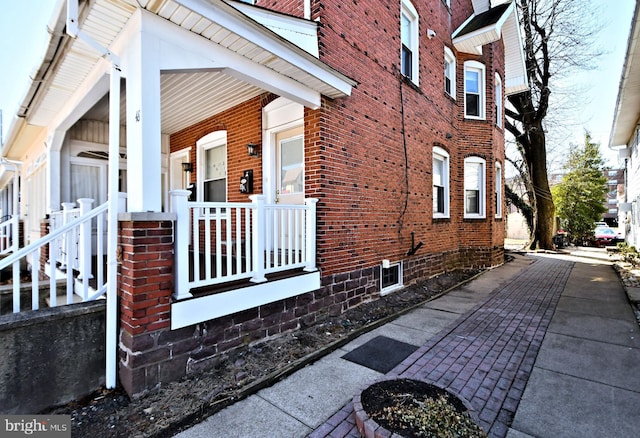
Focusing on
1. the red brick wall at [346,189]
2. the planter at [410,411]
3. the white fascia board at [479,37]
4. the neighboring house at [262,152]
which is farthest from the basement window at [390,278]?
the white fascia board at [479,37]

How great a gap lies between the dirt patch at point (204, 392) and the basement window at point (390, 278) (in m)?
1.67

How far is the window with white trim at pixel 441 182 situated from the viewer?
8.43 metres

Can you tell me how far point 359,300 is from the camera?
17.5 ft

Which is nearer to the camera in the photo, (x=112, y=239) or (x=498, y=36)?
(x=112, y=239)

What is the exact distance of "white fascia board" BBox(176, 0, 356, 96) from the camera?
2.90m

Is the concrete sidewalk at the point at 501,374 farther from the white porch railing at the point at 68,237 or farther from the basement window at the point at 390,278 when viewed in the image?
the white porch railing at the point at 68,237

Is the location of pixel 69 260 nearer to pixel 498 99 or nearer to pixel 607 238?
pixel 498 99

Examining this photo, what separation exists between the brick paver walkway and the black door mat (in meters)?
0.10

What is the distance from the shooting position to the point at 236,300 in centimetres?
341

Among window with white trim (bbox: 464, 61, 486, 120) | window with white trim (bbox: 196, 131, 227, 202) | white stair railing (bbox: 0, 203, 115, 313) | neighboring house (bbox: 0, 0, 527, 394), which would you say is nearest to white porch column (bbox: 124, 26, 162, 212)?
neighboring house (bbox: 0, 0, 527, 394)

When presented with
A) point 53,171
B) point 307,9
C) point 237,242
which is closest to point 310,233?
point 237,242

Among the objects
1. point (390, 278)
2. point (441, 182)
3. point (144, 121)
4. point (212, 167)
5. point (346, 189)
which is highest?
point (212, 167)

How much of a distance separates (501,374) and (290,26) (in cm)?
479

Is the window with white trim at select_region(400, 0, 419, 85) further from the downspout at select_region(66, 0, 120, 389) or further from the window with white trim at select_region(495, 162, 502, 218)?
the downspout at select_region(66, 0, 120, 389)
